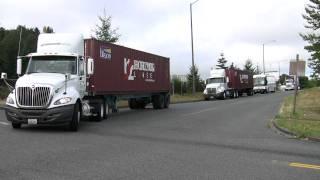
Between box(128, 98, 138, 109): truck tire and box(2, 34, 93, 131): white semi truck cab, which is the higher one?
box(2, 34, 93, 131): white semi truck cab

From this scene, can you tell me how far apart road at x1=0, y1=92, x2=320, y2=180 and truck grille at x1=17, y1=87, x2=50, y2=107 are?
33.9 inches

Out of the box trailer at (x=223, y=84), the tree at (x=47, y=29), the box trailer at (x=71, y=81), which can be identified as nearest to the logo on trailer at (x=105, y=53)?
the box trailer at (x=71, y=81)

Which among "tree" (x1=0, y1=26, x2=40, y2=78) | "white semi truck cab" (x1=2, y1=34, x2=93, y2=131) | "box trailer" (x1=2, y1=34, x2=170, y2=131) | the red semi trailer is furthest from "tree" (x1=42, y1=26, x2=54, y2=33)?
"white semi truck cab" (x1=2, y1=34, x2=93, y2=131)

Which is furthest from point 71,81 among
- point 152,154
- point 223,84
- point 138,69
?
point 223,84

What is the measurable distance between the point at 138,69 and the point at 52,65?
11381 millimetres

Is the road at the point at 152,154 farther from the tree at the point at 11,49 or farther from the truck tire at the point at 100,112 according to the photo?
the tree at the point at 11,49

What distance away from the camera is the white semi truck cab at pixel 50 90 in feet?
56.0

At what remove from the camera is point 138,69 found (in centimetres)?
3019

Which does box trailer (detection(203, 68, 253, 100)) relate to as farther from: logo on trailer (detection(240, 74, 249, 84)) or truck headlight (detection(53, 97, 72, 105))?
truck headlight (detection(53, 97, 72, 105))

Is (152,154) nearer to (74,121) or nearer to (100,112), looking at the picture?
(74,121)

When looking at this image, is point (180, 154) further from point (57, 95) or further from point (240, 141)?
point (57, 95)

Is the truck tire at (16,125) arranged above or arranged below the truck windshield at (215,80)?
below

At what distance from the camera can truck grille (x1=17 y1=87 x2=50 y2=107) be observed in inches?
673

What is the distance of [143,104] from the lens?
1375 inches
